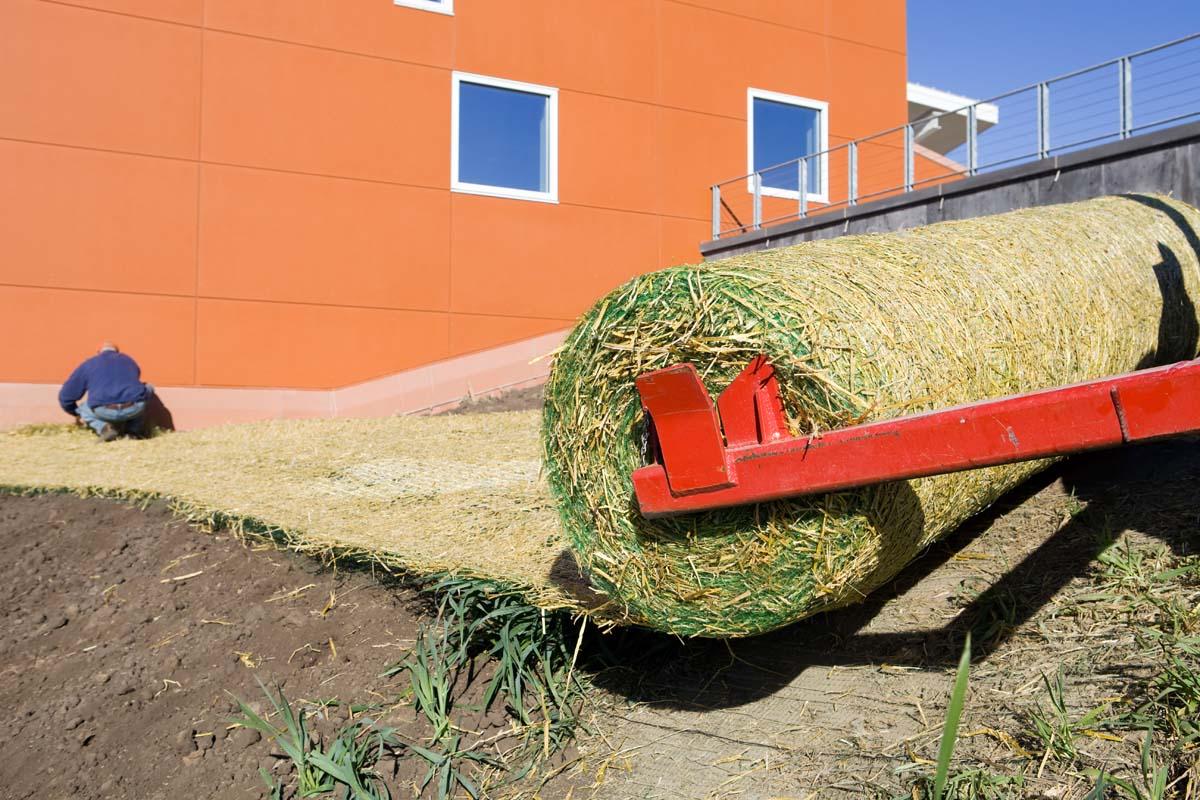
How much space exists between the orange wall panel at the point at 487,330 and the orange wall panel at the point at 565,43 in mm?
3235

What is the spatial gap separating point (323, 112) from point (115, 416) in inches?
170

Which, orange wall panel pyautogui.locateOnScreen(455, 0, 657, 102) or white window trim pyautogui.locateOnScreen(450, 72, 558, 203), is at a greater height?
orange wall panel pyautogui.locateOnScreen(455, 0, 657, 102)

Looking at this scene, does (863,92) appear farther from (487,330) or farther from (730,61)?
(487,330)

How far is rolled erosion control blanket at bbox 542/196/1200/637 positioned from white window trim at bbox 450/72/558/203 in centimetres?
883

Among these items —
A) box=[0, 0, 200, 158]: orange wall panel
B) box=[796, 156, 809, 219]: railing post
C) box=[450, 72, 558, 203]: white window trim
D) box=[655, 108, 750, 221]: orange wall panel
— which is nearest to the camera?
box=[0, 0, 200, 158]: orange wall panel

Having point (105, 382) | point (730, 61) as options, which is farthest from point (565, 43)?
point (105, 382)

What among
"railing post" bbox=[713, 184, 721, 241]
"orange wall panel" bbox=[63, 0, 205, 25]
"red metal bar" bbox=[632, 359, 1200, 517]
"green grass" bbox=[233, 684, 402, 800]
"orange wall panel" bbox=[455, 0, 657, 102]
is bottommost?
"green grass" bbox=[233, 684, 402, 800]

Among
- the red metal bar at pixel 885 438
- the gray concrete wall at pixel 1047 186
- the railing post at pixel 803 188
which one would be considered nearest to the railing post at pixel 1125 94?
the gray concrete wall at pixel 1047 186

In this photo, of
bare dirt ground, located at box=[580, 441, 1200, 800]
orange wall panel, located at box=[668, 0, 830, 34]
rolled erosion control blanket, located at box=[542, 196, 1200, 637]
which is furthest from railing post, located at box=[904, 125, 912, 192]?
rolled erosion control blanket, located at box=[542, 196, 1200, 637]

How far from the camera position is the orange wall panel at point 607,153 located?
12172mm

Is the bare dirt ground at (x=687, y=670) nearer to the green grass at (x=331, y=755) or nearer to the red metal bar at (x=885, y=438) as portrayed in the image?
the green grass at (x=331, y=755)

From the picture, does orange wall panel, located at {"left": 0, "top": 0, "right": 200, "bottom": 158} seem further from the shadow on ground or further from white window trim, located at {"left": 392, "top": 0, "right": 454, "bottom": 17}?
the shadow on ground

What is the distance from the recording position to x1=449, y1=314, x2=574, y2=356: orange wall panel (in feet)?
37.9

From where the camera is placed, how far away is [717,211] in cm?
1317
